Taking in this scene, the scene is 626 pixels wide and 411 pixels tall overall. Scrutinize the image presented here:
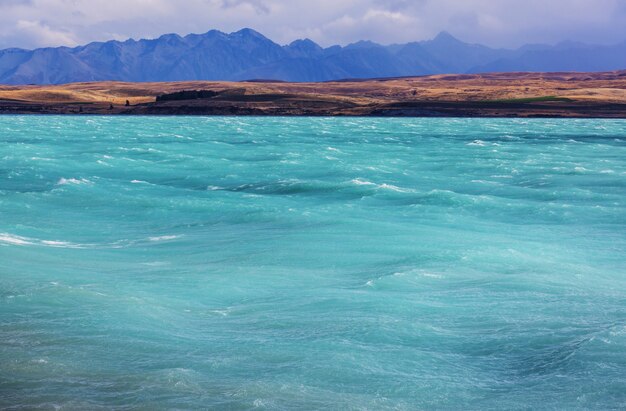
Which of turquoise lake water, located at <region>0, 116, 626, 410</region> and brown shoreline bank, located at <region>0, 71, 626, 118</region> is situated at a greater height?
brown shoreline bank, located at <region>0, 71, 626, 118</region>

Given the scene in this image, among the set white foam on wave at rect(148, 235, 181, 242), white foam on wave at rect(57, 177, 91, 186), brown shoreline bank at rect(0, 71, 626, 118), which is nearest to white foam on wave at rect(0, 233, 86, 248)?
white foam on wave at rect(148, 235, 181, 242)

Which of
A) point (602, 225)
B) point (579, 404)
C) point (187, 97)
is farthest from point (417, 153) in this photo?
point (187, 97)

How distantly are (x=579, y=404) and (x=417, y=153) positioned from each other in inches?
1900

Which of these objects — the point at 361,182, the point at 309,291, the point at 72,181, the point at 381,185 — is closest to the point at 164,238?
the point at 309,291

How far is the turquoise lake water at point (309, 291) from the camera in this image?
13.5 m

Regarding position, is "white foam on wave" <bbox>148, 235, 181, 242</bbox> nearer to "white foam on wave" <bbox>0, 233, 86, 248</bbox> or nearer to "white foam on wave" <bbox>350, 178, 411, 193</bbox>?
"white foam on wave" <bbox>0, 233, 86, 248</bbox>

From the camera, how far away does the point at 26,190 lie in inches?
1421

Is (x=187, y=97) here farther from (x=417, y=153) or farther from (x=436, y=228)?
Result: (x=436, y=228)

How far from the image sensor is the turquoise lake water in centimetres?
1348

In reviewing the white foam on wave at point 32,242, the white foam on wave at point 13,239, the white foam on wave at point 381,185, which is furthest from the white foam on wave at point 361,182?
the white foam on wave at point 13,239

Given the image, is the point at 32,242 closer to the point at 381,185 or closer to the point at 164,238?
the point at 164,238

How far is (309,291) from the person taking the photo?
64.1 ft

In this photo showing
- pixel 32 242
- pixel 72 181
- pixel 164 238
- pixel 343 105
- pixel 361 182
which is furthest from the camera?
pixel 343 105

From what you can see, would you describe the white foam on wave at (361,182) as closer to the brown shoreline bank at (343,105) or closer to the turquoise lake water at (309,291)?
the turquoise lake water at (309,291)
